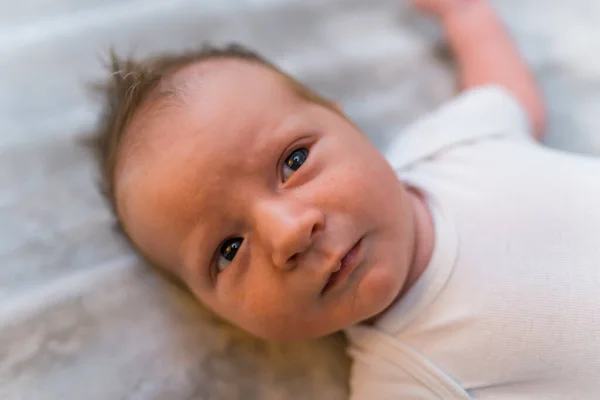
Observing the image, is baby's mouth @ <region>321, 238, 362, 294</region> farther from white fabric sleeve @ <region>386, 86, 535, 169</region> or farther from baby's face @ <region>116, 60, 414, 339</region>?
white fabric sleeve @ <region>386, 86, 535, 169</region>

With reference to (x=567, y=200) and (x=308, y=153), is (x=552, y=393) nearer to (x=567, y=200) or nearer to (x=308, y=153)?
(x=567, y=200)

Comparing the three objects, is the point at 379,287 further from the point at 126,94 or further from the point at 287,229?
the point at 126,94

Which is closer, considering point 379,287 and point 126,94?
point 379,287

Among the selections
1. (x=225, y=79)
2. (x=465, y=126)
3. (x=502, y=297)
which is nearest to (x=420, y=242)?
Result: (x=502, y=297)

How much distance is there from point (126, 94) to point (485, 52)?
0.65m

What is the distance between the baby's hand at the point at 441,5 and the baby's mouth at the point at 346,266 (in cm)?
65

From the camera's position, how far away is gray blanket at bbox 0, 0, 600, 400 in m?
0.88

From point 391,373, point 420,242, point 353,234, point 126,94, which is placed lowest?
Answer: point 391,373

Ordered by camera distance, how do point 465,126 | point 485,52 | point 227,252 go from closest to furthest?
point 227,252 → point 465,126 → point 485,52

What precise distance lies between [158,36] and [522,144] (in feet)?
2.15

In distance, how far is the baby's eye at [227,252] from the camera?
83 centimetres

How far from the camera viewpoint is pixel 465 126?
41.0 inches

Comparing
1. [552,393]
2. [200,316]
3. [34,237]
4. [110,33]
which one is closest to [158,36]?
[110,33]

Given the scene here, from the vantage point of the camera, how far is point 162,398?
2.80ft
